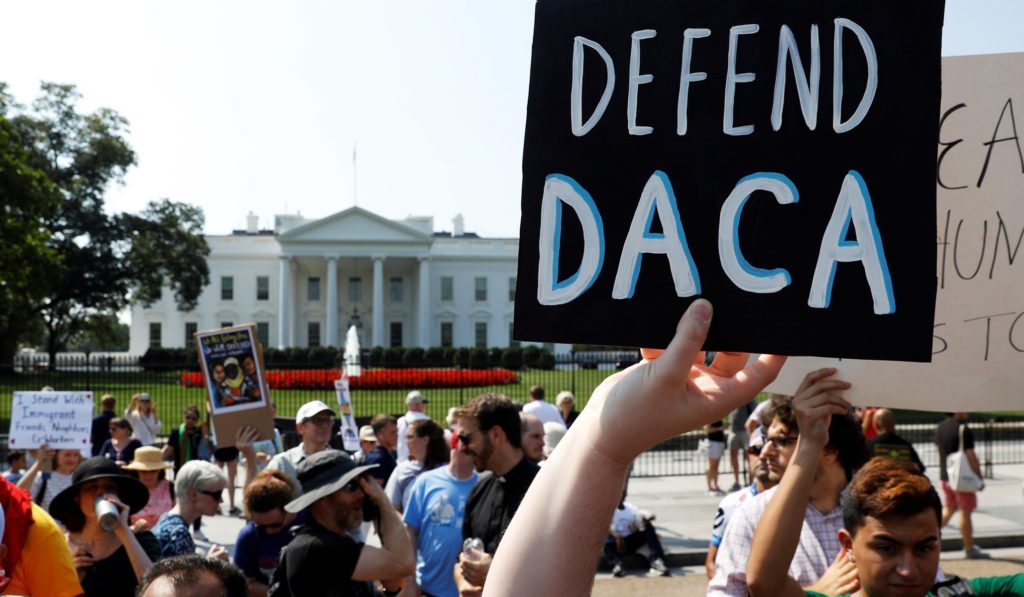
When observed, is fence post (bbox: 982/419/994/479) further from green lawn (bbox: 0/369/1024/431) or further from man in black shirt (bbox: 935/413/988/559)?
man in black shirt (bbox: 935/413/988/559)

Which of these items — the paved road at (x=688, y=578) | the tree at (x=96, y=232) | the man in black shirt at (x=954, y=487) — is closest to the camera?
the paved road at (x=688, y=578)

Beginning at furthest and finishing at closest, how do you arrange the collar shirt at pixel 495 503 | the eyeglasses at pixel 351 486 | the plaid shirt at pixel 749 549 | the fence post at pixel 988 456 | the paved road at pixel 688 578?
the fence post at pixel 988 456, the paved road at pixel 688 578, the collar shirt at pixel 495 503, the eyeglasses at pixel 351 486, the plaid shirt at pixel 749 549

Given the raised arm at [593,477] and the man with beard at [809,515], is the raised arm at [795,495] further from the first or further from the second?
the man with beard at [809,515]

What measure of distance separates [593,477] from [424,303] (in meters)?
85.1

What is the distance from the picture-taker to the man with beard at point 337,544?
3.84m

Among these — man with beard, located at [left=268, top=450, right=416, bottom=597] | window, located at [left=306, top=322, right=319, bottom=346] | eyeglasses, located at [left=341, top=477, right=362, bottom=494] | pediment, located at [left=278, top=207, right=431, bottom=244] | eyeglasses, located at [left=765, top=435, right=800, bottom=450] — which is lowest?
window, located at [left=306, top=322, right=319, bottom=346]

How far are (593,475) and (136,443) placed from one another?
35.1 feet

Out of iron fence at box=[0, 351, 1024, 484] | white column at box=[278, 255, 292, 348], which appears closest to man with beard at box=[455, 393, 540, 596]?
iron fence at box=[0, 351, 1024, 484]

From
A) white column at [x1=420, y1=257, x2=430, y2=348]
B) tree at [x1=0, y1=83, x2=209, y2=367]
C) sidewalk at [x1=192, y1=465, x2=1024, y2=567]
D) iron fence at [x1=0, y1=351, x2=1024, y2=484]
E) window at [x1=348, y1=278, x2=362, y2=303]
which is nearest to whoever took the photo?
sidewalk at [x1=192, y1=465, x2=1024, y2=567]

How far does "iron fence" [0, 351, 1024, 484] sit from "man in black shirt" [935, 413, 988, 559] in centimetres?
304

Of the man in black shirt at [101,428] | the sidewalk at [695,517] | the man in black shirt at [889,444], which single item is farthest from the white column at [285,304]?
the man in black shirt at [889,444]

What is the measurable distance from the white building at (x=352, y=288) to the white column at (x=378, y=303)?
0.09m

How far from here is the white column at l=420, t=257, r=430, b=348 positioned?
282 ft

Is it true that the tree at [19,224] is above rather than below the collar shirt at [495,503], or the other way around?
above
